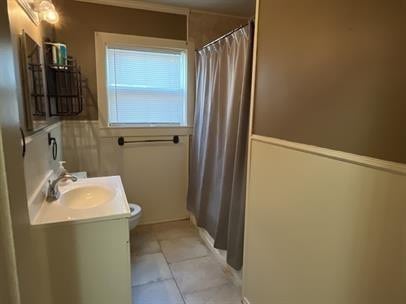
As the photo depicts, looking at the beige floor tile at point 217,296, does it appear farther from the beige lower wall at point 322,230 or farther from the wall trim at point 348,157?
the wall trim at point 348,157

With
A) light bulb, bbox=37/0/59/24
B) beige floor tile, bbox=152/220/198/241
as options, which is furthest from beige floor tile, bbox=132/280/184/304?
light bulb, bbox=37/0/59/24

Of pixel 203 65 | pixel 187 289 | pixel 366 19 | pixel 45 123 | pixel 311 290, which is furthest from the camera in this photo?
pixel 203 65

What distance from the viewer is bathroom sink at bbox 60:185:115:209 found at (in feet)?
5.69

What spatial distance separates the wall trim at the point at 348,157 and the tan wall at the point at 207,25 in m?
1.86

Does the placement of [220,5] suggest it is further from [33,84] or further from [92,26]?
[33,84]

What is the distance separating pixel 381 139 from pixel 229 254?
1429 mm

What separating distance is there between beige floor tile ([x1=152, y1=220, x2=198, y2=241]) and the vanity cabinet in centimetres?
131

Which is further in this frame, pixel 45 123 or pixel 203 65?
pixel 203 65

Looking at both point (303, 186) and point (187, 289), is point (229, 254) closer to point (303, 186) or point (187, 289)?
point (187, 289)

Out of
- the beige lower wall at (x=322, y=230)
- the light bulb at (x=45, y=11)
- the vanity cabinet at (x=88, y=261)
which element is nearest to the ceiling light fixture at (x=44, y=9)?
the light bulb at (x=45, y=11)

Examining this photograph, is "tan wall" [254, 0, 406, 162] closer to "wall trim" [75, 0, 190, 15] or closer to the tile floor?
the tile floor

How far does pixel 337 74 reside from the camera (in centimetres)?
106

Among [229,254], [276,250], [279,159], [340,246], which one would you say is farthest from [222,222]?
[340,246]

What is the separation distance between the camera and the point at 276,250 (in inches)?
58.2
